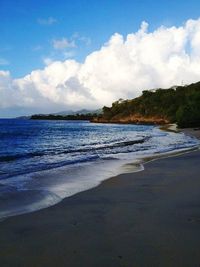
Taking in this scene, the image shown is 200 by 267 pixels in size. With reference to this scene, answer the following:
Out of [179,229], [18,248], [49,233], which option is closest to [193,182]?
[179,229]

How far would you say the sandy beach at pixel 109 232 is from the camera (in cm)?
596

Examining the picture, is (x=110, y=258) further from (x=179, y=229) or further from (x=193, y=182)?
(x=193, y=182)

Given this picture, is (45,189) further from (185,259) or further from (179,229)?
(185,259)

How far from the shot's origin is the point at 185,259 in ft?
19.3

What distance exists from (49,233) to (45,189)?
5.98 metres

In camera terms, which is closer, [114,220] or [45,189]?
[114,220]

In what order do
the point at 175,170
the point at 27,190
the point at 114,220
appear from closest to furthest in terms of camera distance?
the point at 114,220
the point at 27,190
the point at 175,170

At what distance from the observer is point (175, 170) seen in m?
18.2

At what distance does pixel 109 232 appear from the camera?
7398mm

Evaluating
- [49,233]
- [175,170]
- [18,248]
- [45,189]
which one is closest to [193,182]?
[175,170]

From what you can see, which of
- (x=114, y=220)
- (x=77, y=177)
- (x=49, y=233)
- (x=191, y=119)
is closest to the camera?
(x=49, y=233)

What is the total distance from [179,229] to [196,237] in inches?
22.8

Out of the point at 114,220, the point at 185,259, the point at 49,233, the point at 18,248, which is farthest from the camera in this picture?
the point at 114,220

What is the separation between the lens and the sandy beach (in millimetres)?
5957
